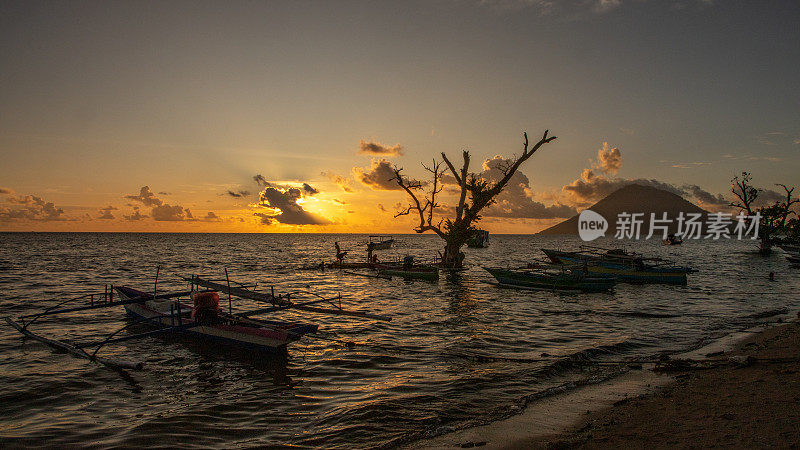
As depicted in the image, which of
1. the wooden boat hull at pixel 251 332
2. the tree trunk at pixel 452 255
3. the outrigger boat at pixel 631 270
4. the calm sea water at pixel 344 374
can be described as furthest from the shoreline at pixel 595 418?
the tree trunk at pixel 452 255

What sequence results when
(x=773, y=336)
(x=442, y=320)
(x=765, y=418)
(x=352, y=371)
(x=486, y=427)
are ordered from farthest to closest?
1. (x=442, y=320)
2. (x=773, y=336)
3. (x=352, y=371)
4. (x=486, y=427)
5. (x=765, y=418)

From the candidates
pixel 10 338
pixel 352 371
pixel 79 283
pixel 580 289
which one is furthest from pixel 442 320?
pixel 79 283

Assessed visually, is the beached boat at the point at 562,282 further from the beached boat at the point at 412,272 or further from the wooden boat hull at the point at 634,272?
the beached boat at the point at 412,272

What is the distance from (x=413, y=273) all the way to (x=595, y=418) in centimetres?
2756

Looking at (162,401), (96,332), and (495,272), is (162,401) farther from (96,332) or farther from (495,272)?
(495,272)

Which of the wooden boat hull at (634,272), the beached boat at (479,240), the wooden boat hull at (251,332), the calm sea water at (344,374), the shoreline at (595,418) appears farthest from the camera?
the beached boat at (479,240)

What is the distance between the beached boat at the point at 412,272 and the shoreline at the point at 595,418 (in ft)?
75.8

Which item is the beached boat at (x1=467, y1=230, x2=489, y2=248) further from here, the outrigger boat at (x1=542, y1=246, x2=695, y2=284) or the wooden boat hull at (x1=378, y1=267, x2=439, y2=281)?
the wooden boat hull at (x1=378, y1=267, x2=439, y2=281)

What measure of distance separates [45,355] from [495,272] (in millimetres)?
25300

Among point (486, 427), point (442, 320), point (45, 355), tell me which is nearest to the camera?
point (486, 427)

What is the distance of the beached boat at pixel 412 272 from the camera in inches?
1341

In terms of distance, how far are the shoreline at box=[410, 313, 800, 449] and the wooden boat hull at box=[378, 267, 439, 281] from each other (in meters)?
23.1

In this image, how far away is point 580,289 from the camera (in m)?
28.5

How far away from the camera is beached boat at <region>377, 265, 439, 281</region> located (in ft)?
112
